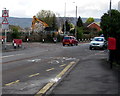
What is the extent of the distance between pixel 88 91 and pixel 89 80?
2.13 meters

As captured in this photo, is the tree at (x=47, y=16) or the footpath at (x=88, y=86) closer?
the footpath at (x=88, y=86)

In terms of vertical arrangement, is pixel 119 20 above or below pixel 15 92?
above

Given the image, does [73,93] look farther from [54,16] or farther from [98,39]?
[54,16]

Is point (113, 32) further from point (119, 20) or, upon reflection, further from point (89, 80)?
point (89, 80)

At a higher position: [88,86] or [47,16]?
[47,16]

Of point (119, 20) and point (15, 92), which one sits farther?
point (119, 20)

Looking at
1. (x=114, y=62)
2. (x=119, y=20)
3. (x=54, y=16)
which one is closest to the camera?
(x=119, y=20)

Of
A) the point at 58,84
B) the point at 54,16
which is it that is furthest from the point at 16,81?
the point at 54,16

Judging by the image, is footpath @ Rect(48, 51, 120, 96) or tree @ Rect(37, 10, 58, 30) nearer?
footpath @ Rect(48, 51, 120, 96)

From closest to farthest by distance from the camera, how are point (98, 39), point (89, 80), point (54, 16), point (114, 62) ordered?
point (89, 80), point (114, 62), point (98, 39), point (54, 16)

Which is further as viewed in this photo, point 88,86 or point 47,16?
point 47,16

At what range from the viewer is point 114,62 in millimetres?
17531

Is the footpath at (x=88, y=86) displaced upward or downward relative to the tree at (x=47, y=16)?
downward

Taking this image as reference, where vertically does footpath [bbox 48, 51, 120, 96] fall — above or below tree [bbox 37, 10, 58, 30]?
below
